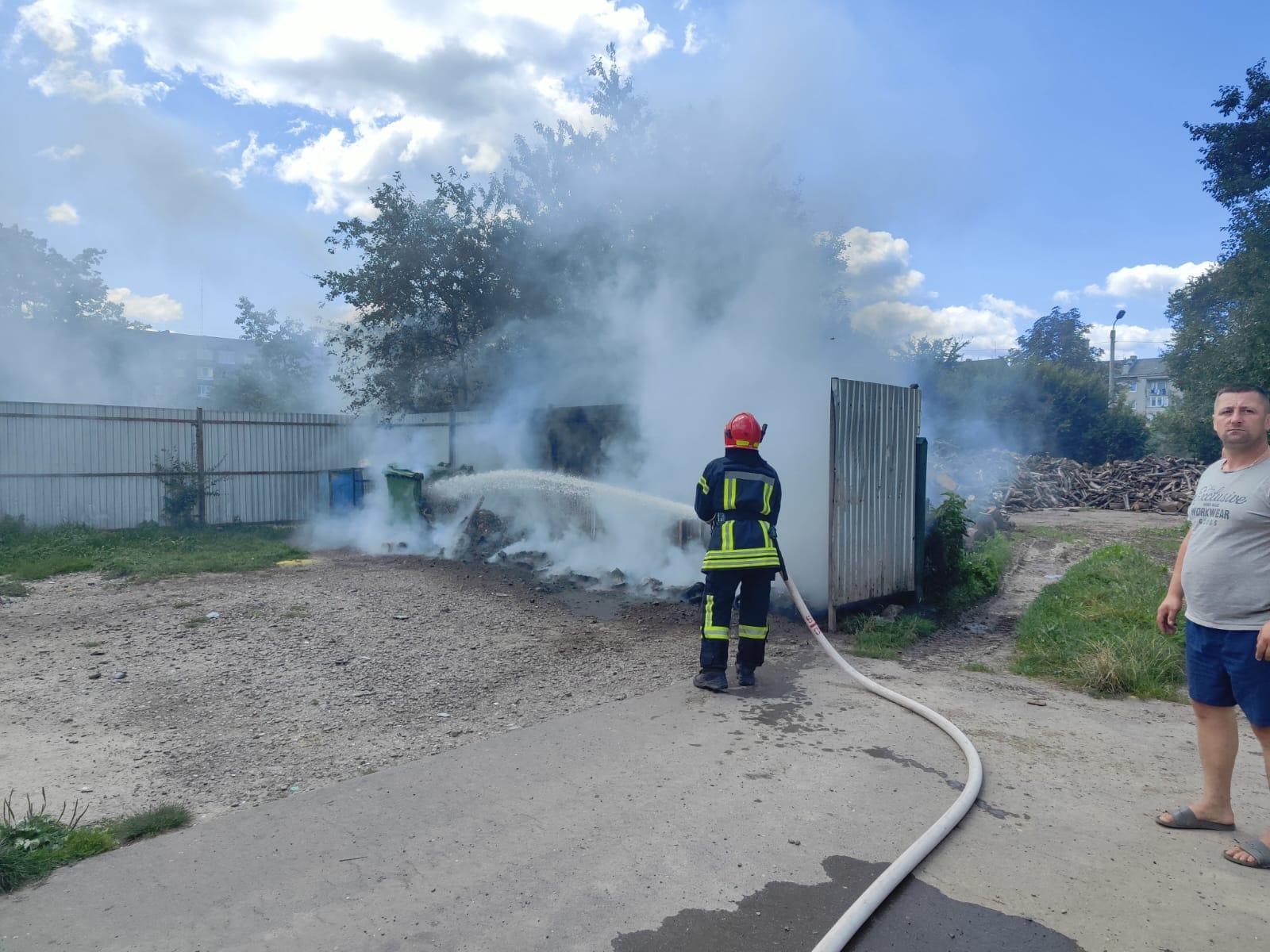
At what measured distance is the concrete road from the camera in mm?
2418

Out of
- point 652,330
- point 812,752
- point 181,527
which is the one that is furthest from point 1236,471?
point 181,527

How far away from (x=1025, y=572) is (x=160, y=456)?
13806mm

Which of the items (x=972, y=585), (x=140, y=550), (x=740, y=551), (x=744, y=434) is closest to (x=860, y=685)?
(x=740, y=551)

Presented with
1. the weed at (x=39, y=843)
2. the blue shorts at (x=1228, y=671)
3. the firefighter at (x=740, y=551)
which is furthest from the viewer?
the firefighter at (x=740, y=551)

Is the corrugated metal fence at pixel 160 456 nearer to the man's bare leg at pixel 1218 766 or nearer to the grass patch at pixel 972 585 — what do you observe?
the grass patch at pixel 972 585

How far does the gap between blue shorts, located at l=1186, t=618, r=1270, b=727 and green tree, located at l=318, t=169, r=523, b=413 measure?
47.1 feet

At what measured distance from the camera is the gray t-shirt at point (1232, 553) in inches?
112

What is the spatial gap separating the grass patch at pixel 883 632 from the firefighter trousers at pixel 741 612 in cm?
129

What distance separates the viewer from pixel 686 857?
2.85 meters

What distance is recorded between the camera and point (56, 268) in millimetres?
24953

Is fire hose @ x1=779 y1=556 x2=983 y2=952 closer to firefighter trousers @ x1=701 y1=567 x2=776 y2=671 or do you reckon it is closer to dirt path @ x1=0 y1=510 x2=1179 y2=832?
firefighter trousers @ x1=701 y1=567 x2=776 y2=671

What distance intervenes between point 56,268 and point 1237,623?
31012mm

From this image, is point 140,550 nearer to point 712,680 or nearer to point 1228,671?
point 712,680

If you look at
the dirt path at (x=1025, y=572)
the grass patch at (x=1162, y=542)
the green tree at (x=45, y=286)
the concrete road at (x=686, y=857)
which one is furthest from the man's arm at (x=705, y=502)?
the green tree at (x=45, y=286)
